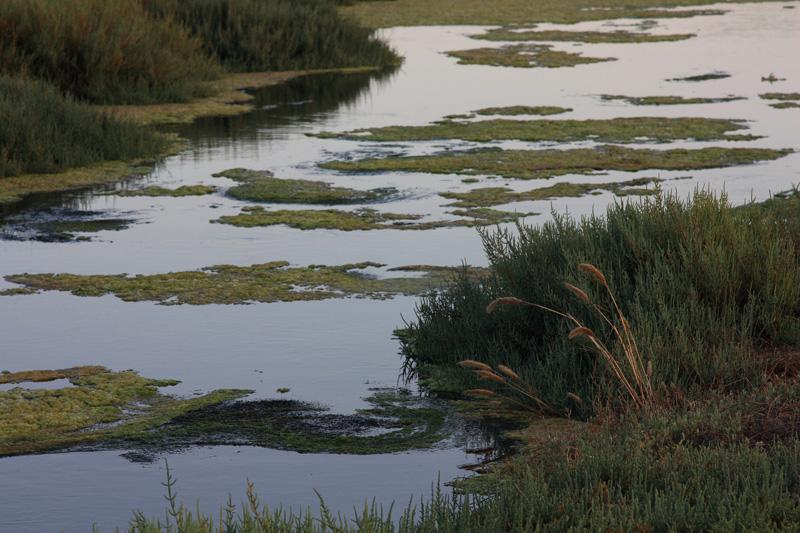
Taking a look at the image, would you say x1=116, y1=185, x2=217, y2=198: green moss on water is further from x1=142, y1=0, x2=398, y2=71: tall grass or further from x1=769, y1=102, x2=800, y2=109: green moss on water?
x1=142, y1=0, x2=398, y2=71: tall grass

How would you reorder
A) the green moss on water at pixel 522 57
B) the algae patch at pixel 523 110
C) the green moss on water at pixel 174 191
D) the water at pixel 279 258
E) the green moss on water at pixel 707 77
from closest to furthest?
the water at pixel 279 258, the green moss on water at pixel 174 191, the algae patch at pixel 523 110, the green moss on water at pixel 707 77, the green moss on water at pixel 522 57

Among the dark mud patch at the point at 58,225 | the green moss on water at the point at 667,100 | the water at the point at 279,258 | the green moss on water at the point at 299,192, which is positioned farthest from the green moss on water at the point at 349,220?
the green moss on water at the point at 667,100

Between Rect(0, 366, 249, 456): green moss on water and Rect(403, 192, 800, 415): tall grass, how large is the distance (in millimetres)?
1438

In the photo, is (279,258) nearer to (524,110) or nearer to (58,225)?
(58,225)

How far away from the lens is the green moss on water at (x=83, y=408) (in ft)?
21.3

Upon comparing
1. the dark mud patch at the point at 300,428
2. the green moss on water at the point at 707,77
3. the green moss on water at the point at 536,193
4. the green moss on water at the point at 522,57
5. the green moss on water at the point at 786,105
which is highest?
the green moss on water at the point at 522,57

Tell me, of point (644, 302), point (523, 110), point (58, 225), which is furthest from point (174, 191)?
point (644, 302)

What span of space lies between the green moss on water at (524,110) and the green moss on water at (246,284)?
8.81 meters

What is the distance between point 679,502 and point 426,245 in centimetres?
663

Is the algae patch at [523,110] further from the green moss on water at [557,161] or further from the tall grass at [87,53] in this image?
the tall grass at [87,53]

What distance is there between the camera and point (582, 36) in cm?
3145

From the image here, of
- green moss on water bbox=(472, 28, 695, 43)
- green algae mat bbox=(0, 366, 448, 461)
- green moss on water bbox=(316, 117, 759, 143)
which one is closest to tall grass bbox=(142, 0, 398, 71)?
green moss on water bbox=(472, 28, 695, 43)

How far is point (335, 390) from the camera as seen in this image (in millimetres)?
7109

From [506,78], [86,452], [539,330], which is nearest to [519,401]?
[539,330]
